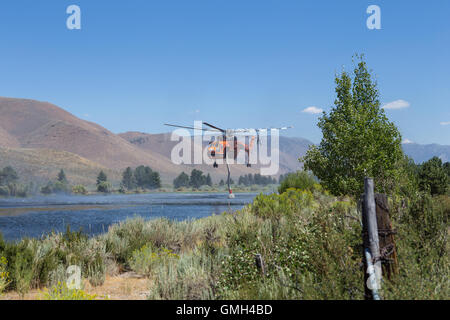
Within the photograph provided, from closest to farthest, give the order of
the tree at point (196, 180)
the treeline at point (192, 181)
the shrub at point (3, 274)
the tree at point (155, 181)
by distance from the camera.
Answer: the shrub at point (3, 274) < the tree at point (155, 181) < the tree at point (196, 180) < the treeline at point (192, 181)

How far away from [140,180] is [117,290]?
152 metres

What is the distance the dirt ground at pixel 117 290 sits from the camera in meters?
8.61

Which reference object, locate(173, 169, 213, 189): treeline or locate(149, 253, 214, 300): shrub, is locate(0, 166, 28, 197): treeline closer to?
locate(173, 169, 213, 189): treeline

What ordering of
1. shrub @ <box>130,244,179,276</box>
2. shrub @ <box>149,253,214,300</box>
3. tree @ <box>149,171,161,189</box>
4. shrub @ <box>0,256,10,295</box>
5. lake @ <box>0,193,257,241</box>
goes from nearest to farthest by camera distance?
shrub @ <box>149,253,214,300</box>
shrub @ <box>0,256,10,295</box>
shrub @ <box>130,244,179,276</box>
lake @ <box>0,193,257,241</box>
tree @ <box>149,171,161,189</box>

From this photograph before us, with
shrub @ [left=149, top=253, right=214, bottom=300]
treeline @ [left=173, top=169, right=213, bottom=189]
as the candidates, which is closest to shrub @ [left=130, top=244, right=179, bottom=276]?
shrub @ [left=149, top=253, right=214, bottom=300]

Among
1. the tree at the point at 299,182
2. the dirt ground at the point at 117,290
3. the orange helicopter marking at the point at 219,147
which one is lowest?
the dirt ground at the point at 117,290

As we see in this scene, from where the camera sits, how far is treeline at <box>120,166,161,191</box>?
153 m

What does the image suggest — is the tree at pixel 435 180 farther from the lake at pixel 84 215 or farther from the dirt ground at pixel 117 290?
the dirt ground at pixel 117 290

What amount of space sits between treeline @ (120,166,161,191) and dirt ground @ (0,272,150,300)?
143 m

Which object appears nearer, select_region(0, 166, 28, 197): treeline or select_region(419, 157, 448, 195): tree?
select_region(419, 157, 448, 195): tree

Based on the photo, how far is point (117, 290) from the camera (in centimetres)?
938

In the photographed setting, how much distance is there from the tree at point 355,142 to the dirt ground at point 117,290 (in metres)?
10.6

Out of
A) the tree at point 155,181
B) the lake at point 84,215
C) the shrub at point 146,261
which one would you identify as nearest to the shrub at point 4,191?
the lake at point 84,215
